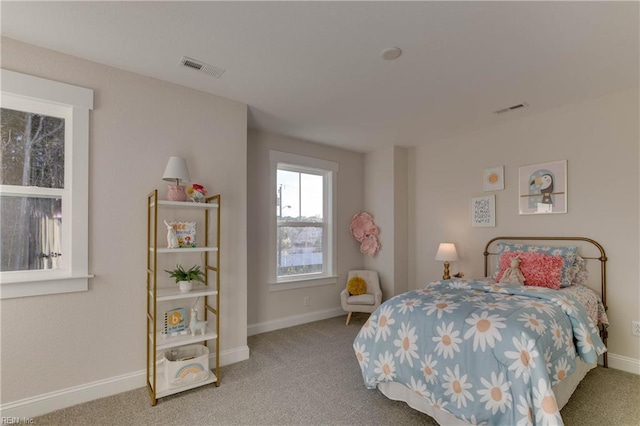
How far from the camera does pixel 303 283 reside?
4.36 metres

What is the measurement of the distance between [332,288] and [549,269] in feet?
Result: 8.75

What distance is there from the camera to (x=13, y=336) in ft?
6.87

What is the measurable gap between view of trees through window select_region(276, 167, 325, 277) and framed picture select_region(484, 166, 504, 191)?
217 cm

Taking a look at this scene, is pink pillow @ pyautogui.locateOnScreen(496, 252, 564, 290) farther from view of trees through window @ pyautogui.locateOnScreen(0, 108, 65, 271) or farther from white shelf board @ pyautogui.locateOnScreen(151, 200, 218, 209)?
view of trees through window @ pyautogui.locateOnScreen(0, 108, 65, 271)

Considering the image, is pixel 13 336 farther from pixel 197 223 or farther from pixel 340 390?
pixel 340 390

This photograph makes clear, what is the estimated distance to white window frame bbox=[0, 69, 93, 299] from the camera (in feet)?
7.16

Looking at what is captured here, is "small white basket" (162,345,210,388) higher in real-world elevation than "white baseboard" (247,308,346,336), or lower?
higher

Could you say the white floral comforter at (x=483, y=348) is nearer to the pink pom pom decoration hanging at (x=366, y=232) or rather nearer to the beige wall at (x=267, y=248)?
the beige wall at (x=267, y=248)

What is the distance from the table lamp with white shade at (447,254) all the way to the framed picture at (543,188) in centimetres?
86

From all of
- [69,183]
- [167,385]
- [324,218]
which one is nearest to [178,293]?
[167,385]

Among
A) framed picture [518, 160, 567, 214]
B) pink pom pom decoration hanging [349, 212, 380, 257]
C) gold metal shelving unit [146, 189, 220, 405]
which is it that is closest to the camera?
gold metal shelving unit [146, 189, 220, 405]

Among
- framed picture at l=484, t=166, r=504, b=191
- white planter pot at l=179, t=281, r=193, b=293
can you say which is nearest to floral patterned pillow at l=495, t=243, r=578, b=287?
framed picture at l=484, t=166, r=504, b=191

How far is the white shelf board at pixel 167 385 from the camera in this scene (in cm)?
235

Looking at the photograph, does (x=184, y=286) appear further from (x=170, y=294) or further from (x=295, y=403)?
(x=295, y=403)
